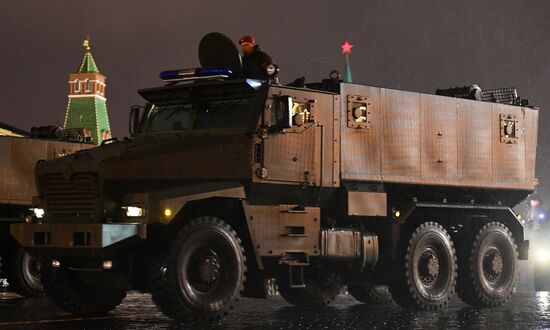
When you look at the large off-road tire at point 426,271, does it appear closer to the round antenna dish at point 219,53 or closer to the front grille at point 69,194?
the round antenna dish at point 219,53

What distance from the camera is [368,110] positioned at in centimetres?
1416

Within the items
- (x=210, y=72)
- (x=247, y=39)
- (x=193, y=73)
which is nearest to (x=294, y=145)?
(x=210, y=72)

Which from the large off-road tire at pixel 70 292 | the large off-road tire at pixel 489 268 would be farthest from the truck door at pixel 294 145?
the large off-road tire at pixel 489 268

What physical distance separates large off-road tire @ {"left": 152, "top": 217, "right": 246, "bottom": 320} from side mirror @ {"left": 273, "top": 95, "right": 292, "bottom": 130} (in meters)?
1.60

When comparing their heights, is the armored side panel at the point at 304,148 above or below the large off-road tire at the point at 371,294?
above

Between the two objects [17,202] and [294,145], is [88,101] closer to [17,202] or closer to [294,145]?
[17,202]

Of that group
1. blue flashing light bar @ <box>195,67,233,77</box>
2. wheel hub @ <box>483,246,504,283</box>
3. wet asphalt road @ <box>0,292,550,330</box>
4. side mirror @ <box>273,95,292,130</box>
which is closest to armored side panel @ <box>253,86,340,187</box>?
side mirror @ <box>273,95,292,130</box>

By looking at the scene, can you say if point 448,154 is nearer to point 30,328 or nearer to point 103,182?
point 103,182

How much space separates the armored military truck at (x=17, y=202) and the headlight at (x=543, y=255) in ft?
48.1

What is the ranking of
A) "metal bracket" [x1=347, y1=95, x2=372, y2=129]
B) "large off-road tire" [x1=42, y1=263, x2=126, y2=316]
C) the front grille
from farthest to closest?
"metal bracket" [x1=347, y1=95, x2=372, y2=129]
"large off-road tire" [x1=42, y1=263, x2=126, y2=316]
the front grille

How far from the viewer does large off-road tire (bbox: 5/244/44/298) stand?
1759 cm

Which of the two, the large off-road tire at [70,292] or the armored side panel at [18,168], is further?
the armored side panel at [18,168]

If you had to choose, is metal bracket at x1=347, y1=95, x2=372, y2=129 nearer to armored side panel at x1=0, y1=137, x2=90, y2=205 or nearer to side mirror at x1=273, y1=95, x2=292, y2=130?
side mirror at x1=273, y1=95, x2=292, y2=130

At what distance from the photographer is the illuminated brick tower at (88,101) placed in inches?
3979
